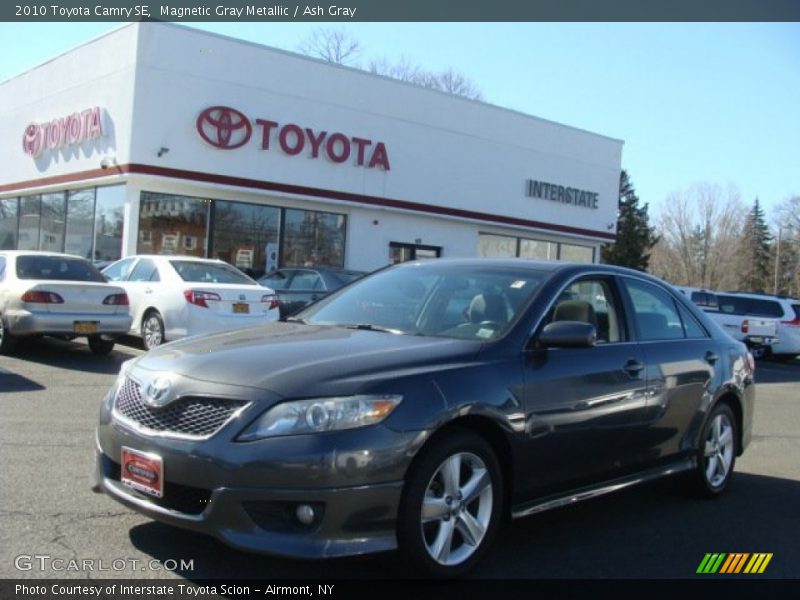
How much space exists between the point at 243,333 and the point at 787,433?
23.0 ft

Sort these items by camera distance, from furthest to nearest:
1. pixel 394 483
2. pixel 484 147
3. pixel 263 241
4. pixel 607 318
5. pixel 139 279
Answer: pixel 484 147 → pixel 263 241 → pixel 139 279 → pixel 607 318 → pixel 394 483

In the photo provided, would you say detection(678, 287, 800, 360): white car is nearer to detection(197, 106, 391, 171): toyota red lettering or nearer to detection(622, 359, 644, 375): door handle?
detection(197, 106, 391, 171): toyota red lettering

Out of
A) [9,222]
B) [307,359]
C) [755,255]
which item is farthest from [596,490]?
[755,255]

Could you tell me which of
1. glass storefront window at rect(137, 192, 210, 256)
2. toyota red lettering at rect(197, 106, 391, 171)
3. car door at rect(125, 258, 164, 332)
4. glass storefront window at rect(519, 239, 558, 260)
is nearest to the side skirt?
car door at rect(125, 258, 164, 332)

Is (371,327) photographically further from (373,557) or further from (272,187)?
(272,187)

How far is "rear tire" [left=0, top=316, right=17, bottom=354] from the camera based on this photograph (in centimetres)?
1090

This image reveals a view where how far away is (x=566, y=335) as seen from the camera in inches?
175

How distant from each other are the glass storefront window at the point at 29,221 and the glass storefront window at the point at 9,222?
402mm

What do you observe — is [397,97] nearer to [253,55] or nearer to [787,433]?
[253,55]

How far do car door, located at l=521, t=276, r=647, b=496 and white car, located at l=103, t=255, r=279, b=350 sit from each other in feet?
24.2

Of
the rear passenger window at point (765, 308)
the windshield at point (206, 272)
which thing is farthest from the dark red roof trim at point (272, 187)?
the rear passenger window at point (765, 308)

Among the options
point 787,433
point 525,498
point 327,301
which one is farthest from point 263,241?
point 525,498

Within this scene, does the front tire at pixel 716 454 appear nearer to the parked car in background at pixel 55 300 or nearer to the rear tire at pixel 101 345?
the parked car in background at pixel 55 300

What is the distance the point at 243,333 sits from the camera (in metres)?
4.70
